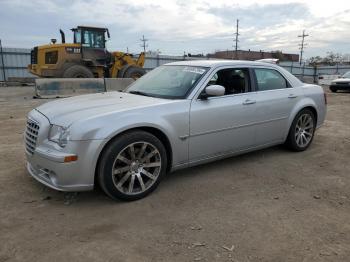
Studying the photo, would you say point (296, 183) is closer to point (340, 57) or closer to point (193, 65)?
point (193, 65)

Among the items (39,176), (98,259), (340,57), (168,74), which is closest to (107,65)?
(168,74)

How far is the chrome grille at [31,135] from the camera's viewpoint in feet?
12.8

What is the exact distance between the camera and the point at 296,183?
179 inches

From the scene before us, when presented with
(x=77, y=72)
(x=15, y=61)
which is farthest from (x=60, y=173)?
(x=15, y=61)

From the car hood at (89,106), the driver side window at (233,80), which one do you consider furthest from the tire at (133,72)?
the car hood at (89,106)

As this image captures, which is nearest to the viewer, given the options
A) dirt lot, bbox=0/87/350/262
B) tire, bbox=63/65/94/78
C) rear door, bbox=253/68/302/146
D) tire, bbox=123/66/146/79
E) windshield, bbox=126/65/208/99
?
dirt lot, bbox=0/87/350/262

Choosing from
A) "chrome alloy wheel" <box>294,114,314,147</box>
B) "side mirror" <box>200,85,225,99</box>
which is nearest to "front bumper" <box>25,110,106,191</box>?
"side mirror" <box>200,85,225,99</box>

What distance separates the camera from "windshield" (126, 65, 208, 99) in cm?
455

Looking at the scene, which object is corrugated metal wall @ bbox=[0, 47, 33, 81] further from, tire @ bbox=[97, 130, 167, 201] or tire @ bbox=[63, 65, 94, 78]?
tire @ bbox=[97, 130, 167, 201]

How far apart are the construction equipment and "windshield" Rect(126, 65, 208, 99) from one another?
11.5 metres

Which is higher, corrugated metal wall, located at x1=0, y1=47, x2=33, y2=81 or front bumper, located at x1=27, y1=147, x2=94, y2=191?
corrugated metal wall, located at x1=0, y1=47, x2=33, y2=81

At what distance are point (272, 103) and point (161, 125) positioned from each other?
2.08m

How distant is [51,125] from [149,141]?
1.07 meters

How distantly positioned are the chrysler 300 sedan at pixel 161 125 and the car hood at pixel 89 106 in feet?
0.04
